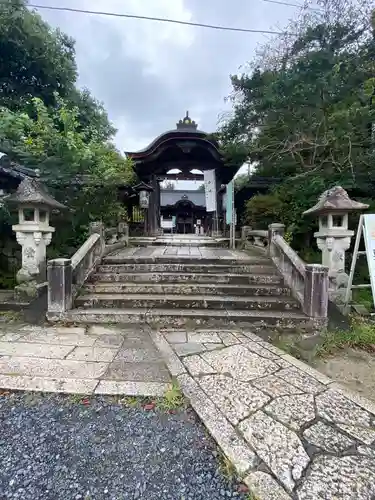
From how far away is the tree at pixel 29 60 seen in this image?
1223cm

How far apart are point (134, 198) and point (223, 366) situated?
9.72m

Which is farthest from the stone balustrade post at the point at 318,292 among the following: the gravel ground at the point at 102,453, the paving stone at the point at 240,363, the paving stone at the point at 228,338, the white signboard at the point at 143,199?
the white signboard at the point at 143,199

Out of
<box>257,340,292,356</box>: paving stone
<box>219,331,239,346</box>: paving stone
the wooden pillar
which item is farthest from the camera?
the wooden pillar

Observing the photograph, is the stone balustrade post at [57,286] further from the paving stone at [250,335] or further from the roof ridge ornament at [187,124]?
the roof ridge ornament at [187,124]

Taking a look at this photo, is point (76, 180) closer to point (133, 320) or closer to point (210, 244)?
point (133, 320)

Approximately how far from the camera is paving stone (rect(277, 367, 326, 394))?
248 cm

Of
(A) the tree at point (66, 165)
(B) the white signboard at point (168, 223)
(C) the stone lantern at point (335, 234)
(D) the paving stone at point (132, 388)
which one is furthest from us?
(B) the white signboard at point (168, 223)

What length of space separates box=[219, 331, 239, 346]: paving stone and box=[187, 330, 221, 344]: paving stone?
7cm

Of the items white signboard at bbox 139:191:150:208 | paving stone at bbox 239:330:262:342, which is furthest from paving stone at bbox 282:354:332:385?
white signboard at bbox 139:191:150:208

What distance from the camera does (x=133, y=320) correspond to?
163 inches

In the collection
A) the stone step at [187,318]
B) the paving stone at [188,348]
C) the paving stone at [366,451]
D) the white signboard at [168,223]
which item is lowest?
the paving stone at [366,451]

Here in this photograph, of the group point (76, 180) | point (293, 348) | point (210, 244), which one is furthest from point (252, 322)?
point (210, 244)

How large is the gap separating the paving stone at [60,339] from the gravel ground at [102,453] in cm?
115

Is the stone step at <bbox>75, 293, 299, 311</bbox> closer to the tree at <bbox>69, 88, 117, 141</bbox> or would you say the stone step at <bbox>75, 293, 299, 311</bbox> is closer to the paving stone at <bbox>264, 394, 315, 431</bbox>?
the paving stone at <bbox>264, 394, 315, 431</bbox>
